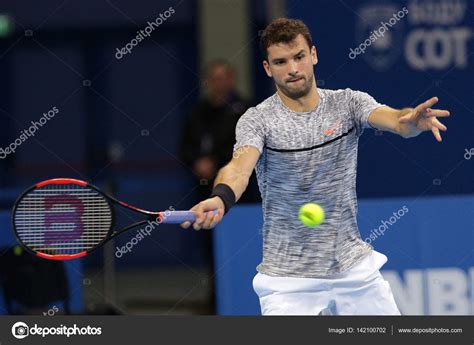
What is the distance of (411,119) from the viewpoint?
5.10 m

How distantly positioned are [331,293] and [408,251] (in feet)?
4.58

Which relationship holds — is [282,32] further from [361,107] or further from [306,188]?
[306,188]

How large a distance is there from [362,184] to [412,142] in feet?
1.33

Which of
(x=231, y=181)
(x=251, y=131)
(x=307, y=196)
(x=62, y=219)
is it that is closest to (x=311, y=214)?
(x=307, y=196)

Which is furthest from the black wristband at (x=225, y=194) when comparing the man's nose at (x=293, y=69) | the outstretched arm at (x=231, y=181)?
the man's nose at (x=293, y=69)

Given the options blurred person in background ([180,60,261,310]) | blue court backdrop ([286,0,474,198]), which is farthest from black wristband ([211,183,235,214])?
blue court backdrop ([286,0,474,198])

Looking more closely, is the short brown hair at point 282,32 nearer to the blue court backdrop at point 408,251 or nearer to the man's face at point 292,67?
the man's face at point 292,67

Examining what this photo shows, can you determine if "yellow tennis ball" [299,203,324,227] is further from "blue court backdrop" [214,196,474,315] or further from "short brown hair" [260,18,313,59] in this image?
"blue court backdrop" [214,196,474,315]

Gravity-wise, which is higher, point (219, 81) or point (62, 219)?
point (219, 81)

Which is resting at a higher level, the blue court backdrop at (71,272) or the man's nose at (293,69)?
the man's nose at (293,69)

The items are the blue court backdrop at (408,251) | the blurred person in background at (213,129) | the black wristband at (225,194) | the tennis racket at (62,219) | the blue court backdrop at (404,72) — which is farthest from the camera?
the blue court backdrop at (404,72)

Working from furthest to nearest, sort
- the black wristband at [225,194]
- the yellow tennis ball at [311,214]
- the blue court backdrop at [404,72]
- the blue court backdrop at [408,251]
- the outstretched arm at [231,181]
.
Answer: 1. the blue court backdrop at [404,72]
2. the blue court backdrop at [408,251]
3. the yellow tennis ball at [311,214]
4. the black wristband at [225,194]
5. the outstretched arm at [231,181]

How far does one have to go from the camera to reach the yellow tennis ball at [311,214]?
5.24 m

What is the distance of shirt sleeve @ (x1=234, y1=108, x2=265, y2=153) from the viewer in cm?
538
